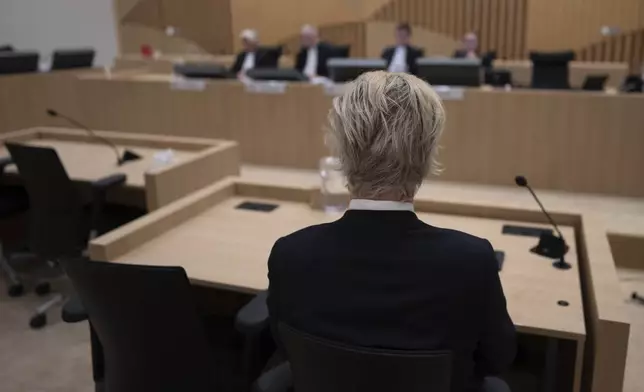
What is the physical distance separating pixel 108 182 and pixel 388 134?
2.08 meters

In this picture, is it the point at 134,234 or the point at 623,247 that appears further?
the point at 623,247

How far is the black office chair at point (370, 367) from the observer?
1123mm

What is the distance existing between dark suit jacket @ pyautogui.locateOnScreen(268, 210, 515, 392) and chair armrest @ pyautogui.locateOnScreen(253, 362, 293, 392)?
0.26 m

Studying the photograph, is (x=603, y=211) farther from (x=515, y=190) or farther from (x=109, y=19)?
(x=109, y=19)

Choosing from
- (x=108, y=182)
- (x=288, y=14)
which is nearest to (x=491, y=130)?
(x=108, y=182)

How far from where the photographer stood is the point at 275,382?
4.88 feet

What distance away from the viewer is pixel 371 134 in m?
1.25

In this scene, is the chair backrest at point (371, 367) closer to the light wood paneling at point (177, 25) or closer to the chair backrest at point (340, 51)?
the chair backrest at point (340, 51)

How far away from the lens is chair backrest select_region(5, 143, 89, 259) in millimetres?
2944

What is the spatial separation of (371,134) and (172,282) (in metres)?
0.60

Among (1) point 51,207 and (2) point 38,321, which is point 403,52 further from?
(2) point 38,321

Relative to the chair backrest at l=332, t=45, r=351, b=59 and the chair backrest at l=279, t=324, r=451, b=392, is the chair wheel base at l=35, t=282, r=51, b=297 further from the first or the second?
the chair backrest at l=332, t=45, r=351, b=59

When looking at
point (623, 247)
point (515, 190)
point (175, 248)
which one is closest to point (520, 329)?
point (623, 247)

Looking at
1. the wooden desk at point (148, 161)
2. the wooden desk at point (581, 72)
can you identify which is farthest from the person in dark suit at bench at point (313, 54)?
the wooden desk at point (148, 161)
